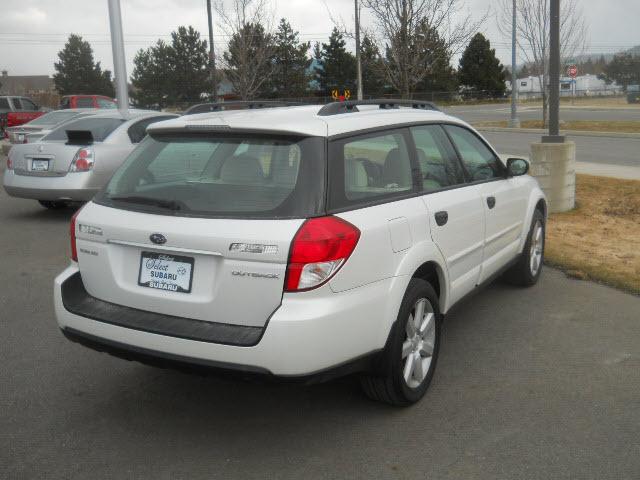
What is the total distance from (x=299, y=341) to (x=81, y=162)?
7.45 metres

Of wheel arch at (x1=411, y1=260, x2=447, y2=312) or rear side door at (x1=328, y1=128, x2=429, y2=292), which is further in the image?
wheel arch at (x1=411, y1=260, x2=447, y2=312)

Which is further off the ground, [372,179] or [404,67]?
[404,67]

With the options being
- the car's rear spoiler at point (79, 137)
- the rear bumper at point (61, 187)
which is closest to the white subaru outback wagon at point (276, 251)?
the rear bumper at point (61, 187)

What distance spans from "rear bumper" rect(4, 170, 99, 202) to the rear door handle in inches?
264

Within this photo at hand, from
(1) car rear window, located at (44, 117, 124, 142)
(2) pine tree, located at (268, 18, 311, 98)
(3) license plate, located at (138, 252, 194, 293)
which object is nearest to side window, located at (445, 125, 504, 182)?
(3) license plate, located at (138, 252, 194, 293)

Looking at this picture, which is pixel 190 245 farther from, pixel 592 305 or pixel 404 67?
pixel 404 67

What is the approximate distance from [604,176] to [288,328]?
1122 cm

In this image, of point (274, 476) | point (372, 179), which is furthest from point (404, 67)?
point (274, 476)

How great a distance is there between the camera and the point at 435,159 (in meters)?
4.51

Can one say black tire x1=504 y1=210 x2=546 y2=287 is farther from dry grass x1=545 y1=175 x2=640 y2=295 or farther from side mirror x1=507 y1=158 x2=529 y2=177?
dry grass x1=545 y1=175 x2=640 y2=295

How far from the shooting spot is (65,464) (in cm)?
334

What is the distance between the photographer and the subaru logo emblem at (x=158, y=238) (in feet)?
11.2

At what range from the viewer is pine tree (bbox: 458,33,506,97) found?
70.2m

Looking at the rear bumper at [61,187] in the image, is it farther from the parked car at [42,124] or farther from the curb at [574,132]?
the curb at [574,132]
